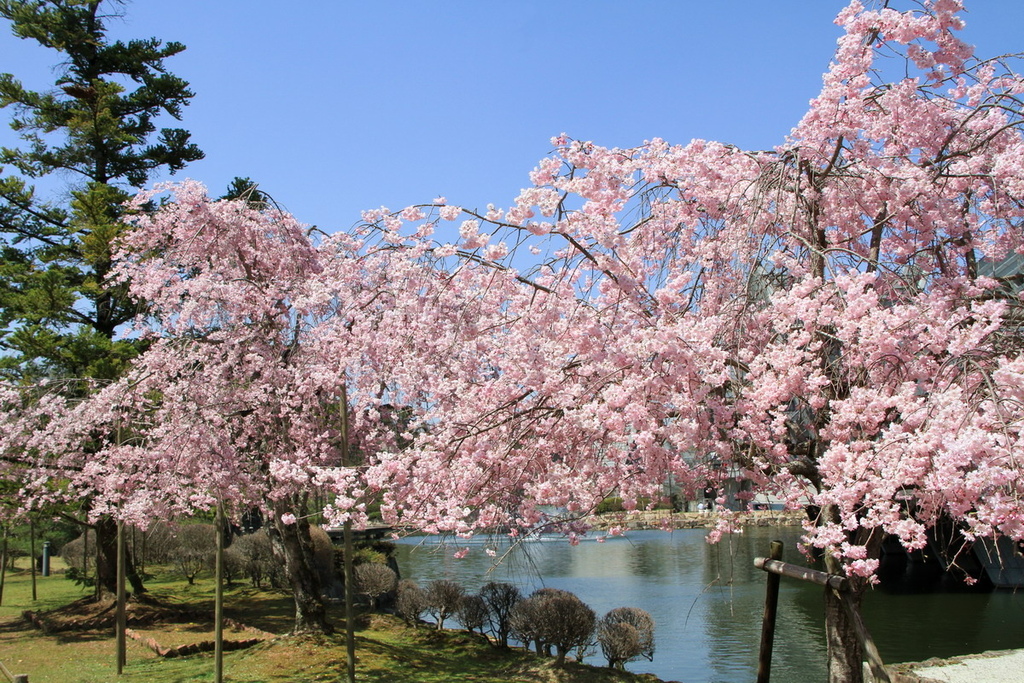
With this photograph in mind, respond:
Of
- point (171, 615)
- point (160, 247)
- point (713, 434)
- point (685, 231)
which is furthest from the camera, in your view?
point (171, 615)

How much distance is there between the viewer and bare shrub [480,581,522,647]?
1097 cm

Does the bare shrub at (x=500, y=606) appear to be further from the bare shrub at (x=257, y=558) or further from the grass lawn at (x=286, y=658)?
the bare shrub at (x=257, y=558)

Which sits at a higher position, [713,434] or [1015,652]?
[713,434]

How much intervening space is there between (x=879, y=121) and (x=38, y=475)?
34.3 feet

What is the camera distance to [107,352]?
13281 millimetres

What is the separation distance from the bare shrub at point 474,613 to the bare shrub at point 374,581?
252 cm

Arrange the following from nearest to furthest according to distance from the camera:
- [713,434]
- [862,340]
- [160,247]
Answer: [862,340], [713,434], [160,247]

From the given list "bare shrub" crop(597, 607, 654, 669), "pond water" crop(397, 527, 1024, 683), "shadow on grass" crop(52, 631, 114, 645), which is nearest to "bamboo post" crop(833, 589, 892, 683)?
"pond water" crop(397, 527, 1024, 683)

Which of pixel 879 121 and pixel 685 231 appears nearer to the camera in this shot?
pixel 879 121

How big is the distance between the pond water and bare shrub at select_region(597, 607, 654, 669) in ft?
2.16

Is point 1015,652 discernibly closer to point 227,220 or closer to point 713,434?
point 713,434

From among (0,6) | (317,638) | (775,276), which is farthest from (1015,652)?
(0,6)

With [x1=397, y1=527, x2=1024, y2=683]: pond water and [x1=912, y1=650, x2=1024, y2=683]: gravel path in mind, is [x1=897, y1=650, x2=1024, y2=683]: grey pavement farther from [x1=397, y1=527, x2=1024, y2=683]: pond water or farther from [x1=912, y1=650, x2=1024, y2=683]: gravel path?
[x1=397, y1=527, x2=1024, y2=683]: pond water

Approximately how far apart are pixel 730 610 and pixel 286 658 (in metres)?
5.15
